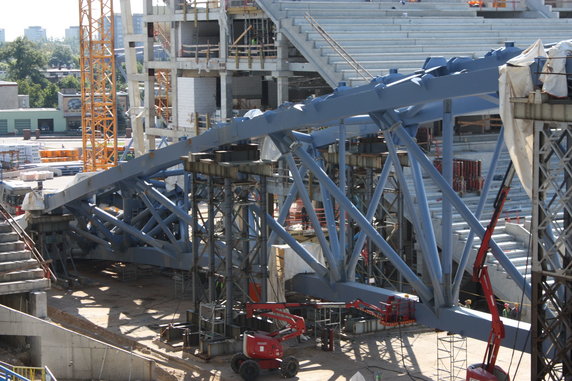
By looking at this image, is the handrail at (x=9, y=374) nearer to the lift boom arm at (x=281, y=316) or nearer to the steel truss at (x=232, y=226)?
the lift boom arm at (x=281, y=316)

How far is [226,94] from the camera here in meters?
51.2

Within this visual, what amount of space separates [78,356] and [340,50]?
21.6 m

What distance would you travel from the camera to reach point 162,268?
38594 millimetres

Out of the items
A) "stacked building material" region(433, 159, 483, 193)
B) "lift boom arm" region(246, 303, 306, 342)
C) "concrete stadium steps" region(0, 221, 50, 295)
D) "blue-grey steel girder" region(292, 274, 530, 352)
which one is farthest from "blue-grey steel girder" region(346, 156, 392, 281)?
"stacked building material" region(433, 159, 483, 193)

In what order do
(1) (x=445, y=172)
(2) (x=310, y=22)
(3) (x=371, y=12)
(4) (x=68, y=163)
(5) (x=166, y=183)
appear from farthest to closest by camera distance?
(4) (x=68, y=163) → (3) (x=371, y=12) → (2) (x=310, y=22) → (5) (x=166, y=183) → (1) (x=445, y=172)

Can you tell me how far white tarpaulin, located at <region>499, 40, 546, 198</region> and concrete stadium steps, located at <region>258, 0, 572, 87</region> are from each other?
2236 centimetres

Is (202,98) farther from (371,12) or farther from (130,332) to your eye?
(130,332)

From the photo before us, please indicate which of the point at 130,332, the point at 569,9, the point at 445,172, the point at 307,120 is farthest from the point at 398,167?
the point at 569,9

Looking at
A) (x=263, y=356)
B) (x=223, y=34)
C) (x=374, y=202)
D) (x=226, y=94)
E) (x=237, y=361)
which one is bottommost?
(x=237, y=361)

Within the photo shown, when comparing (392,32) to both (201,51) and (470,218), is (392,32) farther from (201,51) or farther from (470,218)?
(470,218)

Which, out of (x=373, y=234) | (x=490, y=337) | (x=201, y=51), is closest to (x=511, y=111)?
(x=490, y=337)

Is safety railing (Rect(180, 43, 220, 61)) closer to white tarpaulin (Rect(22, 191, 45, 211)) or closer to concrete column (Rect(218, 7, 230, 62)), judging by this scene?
concrete column (Rect(218, 7, 230, 62))

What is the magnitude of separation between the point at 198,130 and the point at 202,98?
1.63 meters

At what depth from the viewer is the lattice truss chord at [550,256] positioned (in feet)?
61.1
